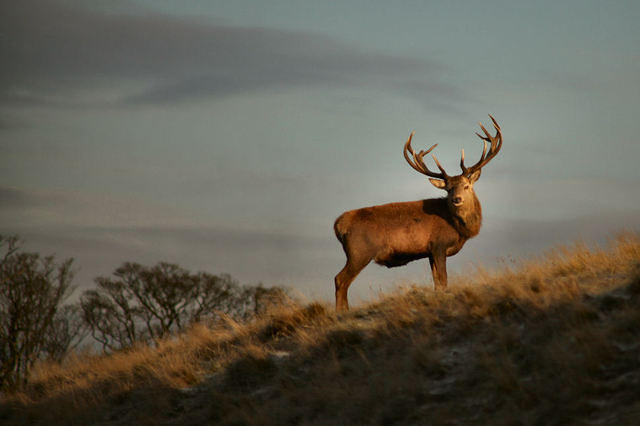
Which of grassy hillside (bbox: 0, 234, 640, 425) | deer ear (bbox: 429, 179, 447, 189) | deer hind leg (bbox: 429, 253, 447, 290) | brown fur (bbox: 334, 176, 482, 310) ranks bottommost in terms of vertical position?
grassy hillside (bbox: 0, 234, 640, 425)

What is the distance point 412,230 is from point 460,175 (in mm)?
1449

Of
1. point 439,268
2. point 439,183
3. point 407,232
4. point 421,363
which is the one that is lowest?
point 421,363

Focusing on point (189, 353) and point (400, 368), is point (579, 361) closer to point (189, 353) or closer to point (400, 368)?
point (400, 368)

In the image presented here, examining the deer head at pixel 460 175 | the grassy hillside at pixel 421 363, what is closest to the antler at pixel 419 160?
the deer head at pixel 460 175

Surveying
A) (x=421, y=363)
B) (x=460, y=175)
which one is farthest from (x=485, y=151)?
(x=421, y=363)

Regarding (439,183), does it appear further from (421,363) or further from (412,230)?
(421,363)

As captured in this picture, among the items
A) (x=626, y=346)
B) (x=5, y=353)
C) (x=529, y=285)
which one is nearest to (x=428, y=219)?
(x=529, y=285)

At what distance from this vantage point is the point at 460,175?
46.2ft

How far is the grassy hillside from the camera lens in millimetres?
7527

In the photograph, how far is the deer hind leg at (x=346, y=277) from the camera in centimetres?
1338

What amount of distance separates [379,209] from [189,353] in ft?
14.6

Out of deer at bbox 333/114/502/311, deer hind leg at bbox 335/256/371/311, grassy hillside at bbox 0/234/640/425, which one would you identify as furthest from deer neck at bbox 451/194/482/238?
grassy hillside at bbox 0/234/640/425

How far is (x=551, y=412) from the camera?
709cm

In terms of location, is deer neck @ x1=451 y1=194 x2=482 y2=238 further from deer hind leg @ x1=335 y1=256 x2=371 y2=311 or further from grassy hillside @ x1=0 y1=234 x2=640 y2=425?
grassy hillside @ x1=0 y1=234 x2=640 y2=425
